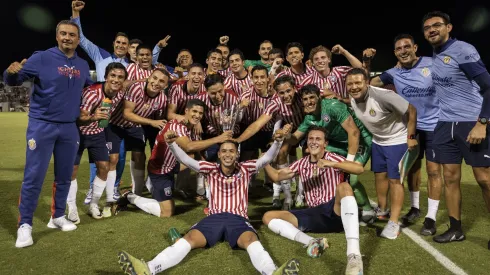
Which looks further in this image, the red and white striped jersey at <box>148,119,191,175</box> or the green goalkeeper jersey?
the red and white striped jersey at <box>148,119,191,175</box>

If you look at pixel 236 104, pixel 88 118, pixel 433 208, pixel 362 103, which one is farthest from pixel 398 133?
pixel 88 118

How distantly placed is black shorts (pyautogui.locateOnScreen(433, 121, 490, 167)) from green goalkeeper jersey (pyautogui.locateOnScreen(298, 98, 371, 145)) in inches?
43.3

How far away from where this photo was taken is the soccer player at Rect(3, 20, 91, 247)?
381 cm

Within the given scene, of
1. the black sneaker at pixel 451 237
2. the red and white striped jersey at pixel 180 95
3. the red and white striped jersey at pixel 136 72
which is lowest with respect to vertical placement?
the black sneaker at pixel 451 237

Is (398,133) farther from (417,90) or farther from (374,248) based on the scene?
(374,248)

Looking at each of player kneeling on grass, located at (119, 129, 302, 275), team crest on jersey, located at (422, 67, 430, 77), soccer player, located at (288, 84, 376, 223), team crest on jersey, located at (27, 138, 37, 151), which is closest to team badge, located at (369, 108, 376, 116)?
soccer player, located at (288, 84, 376, 223)

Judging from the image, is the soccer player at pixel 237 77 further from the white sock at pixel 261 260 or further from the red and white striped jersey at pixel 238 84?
the white sock at pixel 261 260

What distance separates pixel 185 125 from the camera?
5066mm

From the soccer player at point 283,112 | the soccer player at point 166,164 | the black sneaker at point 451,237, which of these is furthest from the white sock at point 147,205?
the black sneaker at point 451,237

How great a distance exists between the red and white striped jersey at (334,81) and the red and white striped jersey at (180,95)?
1.68m

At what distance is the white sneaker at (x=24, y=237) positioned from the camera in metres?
3.72

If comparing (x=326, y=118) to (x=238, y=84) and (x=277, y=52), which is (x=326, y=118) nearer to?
(x=238, y=84)

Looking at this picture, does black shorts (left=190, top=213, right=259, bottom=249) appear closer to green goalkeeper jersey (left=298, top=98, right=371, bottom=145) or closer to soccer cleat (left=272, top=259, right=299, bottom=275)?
soccer cleat (left=272, top=259, right=299, bottom=275)

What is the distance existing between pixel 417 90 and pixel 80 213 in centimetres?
456
